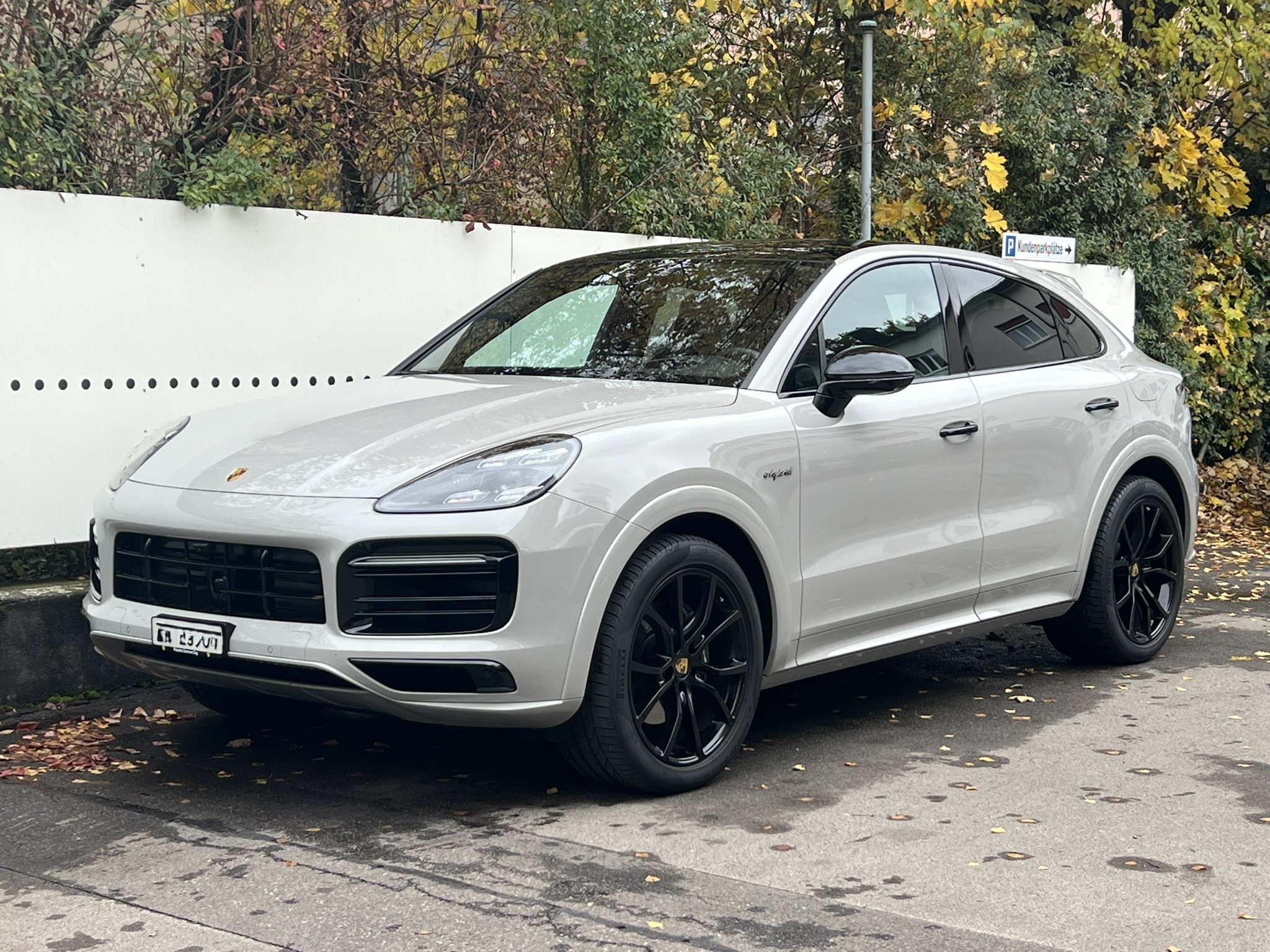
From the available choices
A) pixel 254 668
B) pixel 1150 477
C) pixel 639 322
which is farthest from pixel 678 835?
pixel 1150 477

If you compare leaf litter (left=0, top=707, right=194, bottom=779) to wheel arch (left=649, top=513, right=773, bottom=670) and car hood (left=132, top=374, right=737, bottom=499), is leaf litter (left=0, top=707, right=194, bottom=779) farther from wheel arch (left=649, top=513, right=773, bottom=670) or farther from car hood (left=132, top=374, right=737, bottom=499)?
wheel arch (left=649, top=513, right=773, bottom=670)

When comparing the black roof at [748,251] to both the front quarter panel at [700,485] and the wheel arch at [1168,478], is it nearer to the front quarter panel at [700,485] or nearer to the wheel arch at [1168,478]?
the front quarter panel at [700,485]

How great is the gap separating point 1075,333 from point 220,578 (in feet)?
12.6

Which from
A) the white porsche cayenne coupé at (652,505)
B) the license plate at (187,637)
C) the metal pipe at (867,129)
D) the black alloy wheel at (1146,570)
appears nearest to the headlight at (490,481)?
the white porsche cayenne coupé at (652,505)

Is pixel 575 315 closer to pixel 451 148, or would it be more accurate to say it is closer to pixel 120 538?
pixel 120 538

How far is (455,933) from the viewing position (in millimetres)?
3766

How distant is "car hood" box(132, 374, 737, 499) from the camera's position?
467 centimetres

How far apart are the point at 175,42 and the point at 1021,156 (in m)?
7.70

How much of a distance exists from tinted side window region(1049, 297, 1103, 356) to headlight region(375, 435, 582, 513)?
2905mm

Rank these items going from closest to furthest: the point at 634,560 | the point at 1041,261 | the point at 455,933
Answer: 1. the point at 455,933
2. the point at 634,560
3. the point at 1041,261

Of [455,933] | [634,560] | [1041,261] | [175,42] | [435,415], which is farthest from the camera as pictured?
[1041,261]

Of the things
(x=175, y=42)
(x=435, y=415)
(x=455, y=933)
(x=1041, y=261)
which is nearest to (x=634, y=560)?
(x=435, y=415)

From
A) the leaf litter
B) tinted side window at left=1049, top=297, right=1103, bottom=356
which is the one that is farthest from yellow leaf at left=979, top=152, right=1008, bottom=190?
the leaf litter

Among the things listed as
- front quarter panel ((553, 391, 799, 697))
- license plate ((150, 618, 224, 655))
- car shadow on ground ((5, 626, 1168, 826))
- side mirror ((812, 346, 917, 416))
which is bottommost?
car shadow on ground ((5, 626, 1168, 826))
